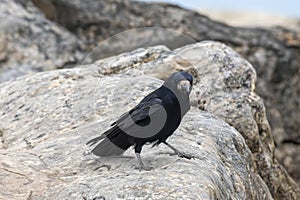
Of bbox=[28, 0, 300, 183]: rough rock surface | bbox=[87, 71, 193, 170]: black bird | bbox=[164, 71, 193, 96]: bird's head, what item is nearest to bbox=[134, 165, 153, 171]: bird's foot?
bbox=[87, 71, 193, 170]: black bird

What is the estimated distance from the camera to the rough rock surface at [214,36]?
48.3ft

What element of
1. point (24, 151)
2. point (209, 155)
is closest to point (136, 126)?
point (209, 155)

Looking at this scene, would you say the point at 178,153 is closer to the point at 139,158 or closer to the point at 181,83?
the point at 139,158

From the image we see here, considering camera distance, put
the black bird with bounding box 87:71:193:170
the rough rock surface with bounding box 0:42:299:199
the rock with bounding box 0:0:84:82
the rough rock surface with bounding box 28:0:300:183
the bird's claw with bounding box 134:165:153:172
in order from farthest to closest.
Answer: the rough rock surface with bounding box 28:0:300:183, the rock with bounding box 0:0:84:82, the black bird with bounding box 87:71:193:170, the bird's claw with bounding box 134:165:153:172, the rough rock surface with bounding box 0:42:299:199

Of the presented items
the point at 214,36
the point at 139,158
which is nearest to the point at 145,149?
the point at 139,158

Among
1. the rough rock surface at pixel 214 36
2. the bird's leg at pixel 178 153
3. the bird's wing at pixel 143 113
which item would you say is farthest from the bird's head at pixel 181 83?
the rough rock surface at pixel 214 36

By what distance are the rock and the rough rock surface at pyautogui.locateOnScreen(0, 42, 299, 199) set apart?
4.04 m

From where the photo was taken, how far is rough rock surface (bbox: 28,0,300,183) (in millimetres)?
14719

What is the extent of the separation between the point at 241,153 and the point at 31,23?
292 inches

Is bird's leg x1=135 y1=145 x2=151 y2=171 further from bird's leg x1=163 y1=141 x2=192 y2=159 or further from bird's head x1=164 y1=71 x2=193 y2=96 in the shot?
bird's head x1=164 y1=71 x2=193 y2=96

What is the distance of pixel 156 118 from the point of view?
711 cm

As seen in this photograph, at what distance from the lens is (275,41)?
15.7 meters

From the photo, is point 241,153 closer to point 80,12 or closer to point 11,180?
point 11,180

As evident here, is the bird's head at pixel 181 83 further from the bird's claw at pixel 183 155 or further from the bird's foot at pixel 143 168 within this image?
the bird's foot at pixel 143 168
